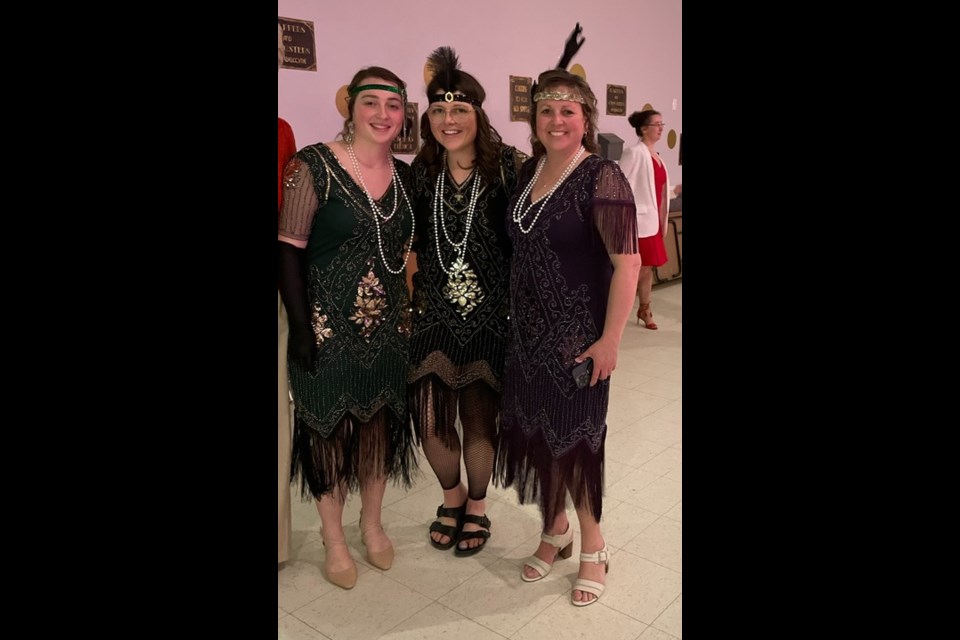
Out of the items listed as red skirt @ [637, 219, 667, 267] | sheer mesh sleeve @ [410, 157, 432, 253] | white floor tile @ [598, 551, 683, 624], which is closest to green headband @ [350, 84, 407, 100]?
sheer mesh sleeve @ [410, 157, 432, 253]

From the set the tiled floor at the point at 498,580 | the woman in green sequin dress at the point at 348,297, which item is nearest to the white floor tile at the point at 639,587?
the tiled floor at the point at 498,580

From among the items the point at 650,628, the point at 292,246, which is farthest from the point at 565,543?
the point at 292,246

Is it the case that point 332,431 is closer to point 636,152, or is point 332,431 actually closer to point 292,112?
point 292,112

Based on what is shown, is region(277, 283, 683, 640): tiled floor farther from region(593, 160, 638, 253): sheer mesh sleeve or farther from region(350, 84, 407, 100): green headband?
region(350, 84, 407, 100): green headband

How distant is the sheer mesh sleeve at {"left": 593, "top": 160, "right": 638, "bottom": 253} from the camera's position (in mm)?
1914

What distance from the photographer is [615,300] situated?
196 centimetres

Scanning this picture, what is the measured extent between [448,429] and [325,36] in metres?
2.39

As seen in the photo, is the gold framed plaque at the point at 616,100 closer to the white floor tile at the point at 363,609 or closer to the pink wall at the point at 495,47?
the pink wall at the point at 495,47

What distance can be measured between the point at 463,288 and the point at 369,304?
30cm

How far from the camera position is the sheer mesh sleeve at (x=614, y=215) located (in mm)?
1914

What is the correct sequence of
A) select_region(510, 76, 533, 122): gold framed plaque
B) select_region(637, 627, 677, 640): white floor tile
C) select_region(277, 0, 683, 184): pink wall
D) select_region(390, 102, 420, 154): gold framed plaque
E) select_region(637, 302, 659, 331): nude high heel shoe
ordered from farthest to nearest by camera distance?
select_region(637, 302, 659, 331): nude high heel shoe → select_region(510, 76, 533, 122): gold framed plaque → select_region(390, 102, 420, 154): gold framed plaque → select_region(277, 0, 683, 184): pink wall → select_region(637, 627, 677, 640): white floor tile

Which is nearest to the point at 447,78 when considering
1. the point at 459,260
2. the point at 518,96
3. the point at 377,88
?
the point at 377,88

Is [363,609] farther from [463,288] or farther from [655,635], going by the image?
[463,288]

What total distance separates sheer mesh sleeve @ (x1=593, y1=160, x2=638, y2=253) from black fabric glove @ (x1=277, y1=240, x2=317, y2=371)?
87cm
